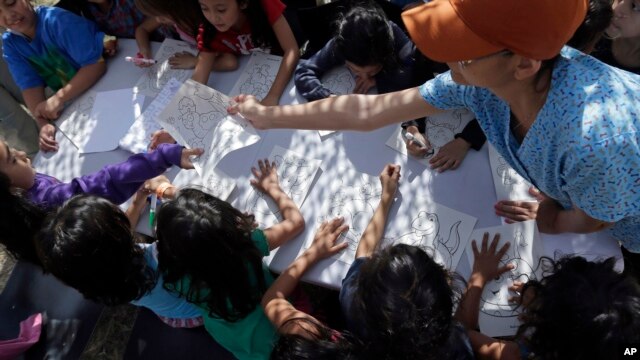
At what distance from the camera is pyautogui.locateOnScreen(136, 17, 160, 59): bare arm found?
2.00 metres

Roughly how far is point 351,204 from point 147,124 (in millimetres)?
945

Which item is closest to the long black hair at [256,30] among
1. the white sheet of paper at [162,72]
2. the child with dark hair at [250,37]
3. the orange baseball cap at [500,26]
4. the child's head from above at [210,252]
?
the child with dark hair at [250,37]

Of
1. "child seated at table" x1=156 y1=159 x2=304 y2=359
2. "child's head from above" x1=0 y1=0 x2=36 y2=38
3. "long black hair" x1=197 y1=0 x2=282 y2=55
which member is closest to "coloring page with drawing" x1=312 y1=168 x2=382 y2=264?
"child seated at table" x1=156 y1=159 x2=304 y2=359

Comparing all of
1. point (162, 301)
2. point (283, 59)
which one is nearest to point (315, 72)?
point (283, 59)

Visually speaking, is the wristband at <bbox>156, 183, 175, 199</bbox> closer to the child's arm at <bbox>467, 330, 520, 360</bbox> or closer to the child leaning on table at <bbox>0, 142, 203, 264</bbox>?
the child leaning on table at <bbox>0, 142, 203, 264</bbox>

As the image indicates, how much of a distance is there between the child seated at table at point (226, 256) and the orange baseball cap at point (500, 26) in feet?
2.48

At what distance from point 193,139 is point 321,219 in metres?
0.60

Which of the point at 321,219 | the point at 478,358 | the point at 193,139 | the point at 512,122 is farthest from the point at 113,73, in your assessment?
the point at 478,358

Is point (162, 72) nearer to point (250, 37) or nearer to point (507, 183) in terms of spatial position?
point (250, 37)

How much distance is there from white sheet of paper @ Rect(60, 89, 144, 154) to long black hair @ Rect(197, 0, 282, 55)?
1.28 ft

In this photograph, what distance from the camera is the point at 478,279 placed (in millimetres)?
1225

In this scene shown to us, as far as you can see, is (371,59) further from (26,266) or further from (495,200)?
(26,266)

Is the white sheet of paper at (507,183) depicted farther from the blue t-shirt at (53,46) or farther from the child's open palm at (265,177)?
the blue t-shirt at (53,46)

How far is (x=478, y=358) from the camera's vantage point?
4.03 feet
